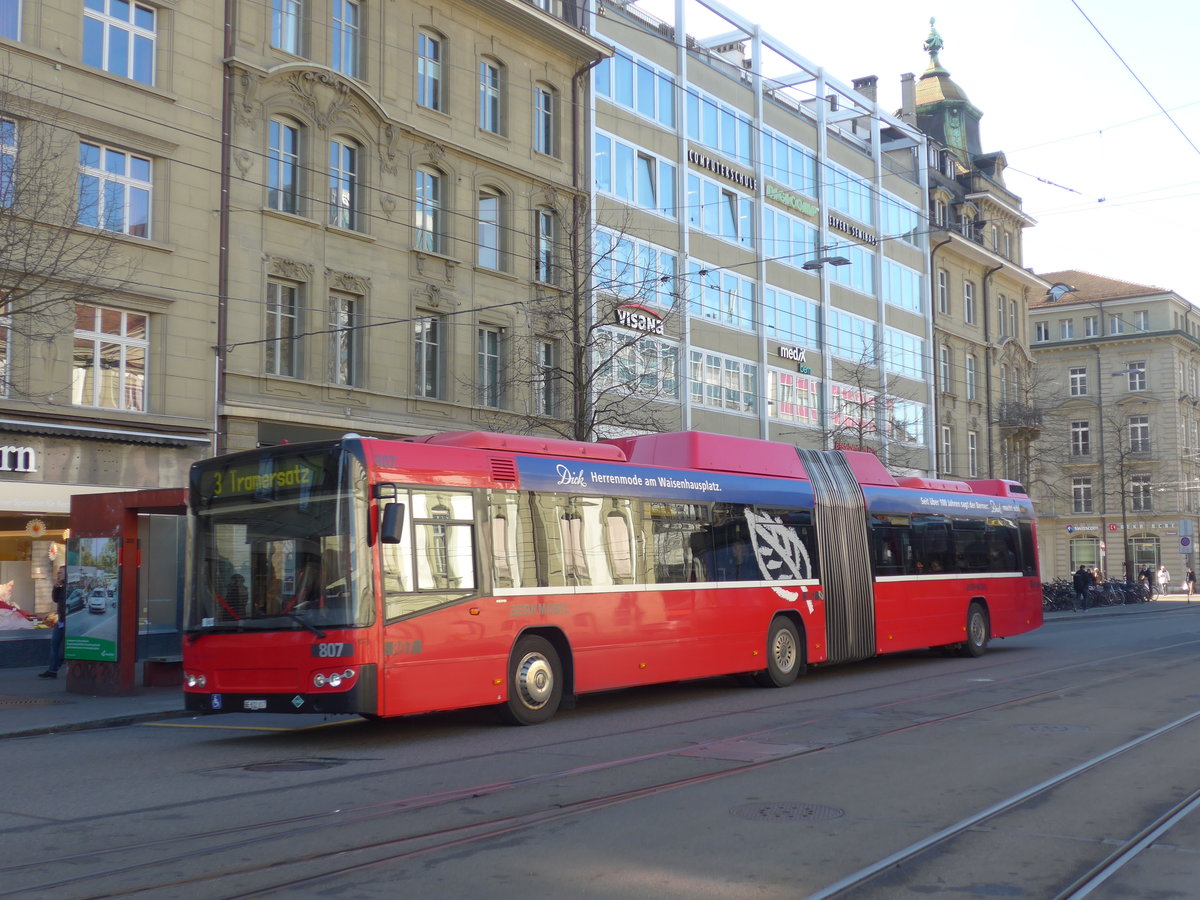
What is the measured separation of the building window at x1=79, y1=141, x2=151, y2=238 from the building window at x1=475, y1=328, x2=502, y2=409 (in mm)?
8573

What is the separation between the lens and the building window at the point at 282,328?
80.1 ft

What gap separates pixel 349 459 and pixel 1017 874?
732 centimetres

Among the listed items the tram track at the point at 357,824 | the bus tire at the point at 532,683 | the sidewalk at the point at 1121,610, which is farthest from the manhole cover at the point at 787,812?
the sidewalk at the point at 1121,610

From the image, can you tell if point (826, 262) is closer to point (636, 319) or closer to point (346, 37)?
point (636, 319)

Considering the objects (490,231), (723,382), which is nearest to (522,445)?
(490,231)

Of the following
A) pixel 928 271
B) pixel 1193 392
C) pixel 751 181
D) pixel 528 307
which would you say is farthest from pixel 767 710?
pixel 1193 392

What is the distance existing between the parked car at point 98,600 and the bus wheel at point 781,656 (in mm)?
9105

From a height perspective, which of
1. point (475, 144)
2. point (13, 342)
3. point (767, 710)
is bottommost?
point (767, 710)

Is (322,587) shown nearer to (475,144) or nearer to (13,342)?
(13,342)

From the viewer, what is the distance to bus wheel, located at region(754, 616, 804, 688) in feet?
57.6

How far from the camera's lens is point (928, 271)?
5128 cm

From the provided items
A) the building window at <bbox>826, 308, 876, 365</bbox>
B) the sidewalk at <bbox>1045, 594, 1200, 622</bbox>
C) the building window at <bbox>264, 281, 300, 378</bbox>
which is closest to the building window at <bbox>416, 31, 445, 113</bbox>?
the building window at <bbox>264, 281, 300, 378</bbox>

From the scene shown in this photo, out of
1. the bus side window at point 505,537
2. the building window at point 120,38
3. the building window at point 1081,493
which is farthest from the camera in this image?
the building window at point 1081,493

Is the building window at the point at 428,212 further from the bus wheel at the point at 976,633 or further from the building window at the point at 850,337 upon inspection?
the building window at the point at 850,337
